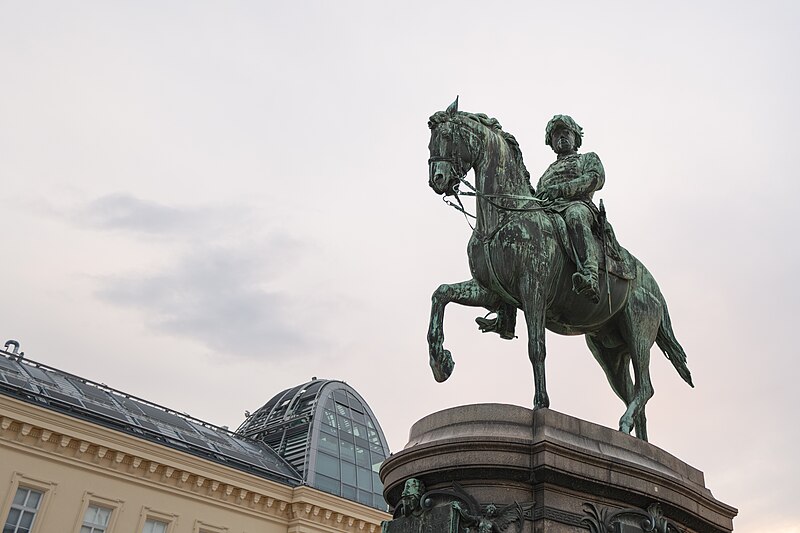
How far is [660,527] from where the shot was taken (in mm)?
7762

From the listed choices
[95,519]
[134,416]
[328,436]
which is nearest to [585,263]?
[95,519]

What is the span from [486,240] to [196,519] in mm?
26873

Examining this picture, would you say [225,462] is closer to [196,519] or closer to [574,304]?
[196,519]

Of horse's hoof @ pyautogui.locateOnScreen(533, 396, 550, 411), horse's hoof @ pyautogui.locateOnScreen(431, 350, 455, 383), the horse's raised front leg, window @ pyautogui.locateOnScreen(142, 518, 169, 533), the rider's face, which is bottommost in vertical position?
horse's hoof @ pyautogui.locateOnScreen(533, 396, 550, 411)

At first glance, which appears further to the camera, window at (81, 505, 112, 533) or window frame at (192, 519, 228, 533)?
window frame at (192, 519, 228, 533)

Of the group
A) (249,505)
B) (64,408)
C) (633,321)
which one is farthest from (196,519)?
(633,321)

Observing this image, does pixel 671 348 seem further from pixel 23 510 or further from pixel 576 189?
pixel 23 510

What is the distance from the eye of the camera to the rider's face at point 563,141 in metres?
10.5

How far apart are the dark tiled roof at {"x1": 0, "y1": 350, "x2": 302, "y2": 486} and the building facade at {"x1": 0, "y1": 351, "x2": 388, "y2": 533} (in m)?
0.06

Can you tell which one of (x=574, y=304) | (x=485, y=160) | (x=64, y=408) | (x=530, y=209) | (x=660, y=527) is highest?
(x=64, y=408)

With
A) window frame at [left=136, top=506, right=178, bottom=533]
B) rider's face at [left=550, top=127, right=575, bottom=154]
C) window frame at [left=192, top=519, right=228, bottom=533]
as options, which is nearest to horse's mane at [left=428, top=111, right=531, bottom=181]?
rider's face at [left=550, top=127, right=575, bottom=154]

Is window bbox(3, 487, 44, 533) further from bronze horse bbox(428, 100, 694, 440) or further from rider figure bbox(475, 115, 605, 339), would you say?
bronze horse bbox(428, 100, 694, 440)

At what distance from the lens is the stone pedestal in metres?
7.39

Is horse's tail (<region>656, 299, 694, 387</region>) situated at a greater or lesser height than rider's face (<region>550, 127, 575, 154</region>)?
lesser
